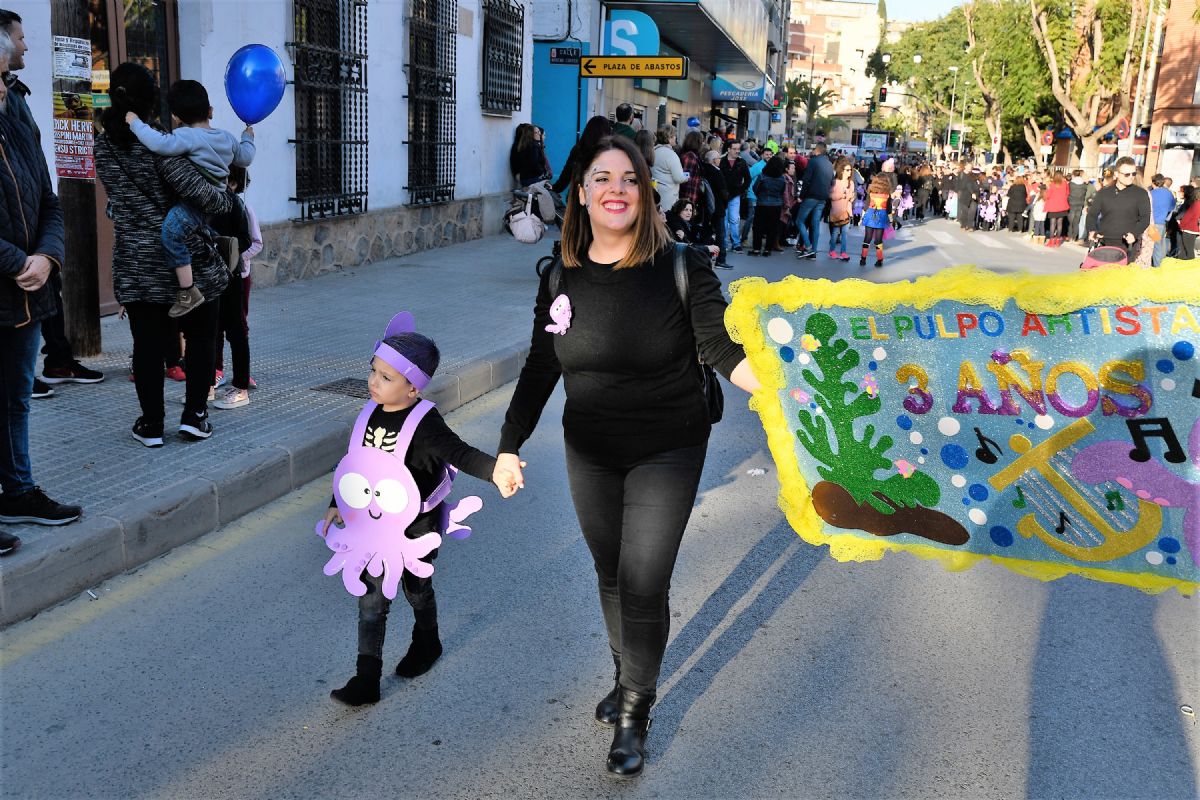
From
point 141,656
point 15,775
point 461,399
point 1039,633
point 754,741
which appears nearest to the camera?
point 15,775

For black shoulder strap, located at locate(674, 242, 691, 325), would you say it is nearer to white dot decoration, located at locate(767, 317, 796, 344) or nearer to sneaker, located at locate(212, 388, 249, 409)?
white dot decoration, located at locate(767, 317, 796, 344)

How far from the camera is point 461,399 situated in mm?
7871

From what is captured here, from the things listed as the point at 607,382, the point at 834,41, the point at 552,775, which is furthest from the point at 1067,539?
the point at 834,41

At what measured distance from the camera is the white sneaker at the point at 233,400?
258 inches

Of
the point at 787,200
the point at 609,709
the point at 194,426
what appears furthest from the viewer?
the point at 787,200

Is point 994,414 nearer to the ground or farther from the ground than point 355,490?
farther from the ground

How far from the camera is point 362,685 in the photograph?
3541 mm

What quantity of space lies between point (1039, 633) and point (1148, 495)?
4.42ft

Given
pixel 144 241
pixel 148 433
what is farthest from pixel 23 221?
→ pixel 148 433

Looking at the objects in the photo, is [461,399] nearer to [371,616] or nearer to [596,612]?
[596,612]

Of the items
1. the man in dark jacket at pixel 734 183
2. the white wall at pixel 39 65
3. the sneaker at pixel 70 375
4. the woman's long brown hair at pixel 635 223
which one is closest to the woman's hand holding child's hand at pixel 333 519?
the woman's long brown hair at pixel 635 223

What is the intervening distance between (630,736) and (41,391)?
4.83m

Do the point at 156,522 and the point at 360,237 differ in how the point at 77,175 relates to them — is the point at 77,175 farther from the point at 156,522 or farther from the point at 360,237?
the point at 360,237

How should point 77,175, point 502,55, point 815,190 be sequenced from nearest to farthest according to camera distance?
1. point 77,175
2. point 815,190
3. point 502,55
